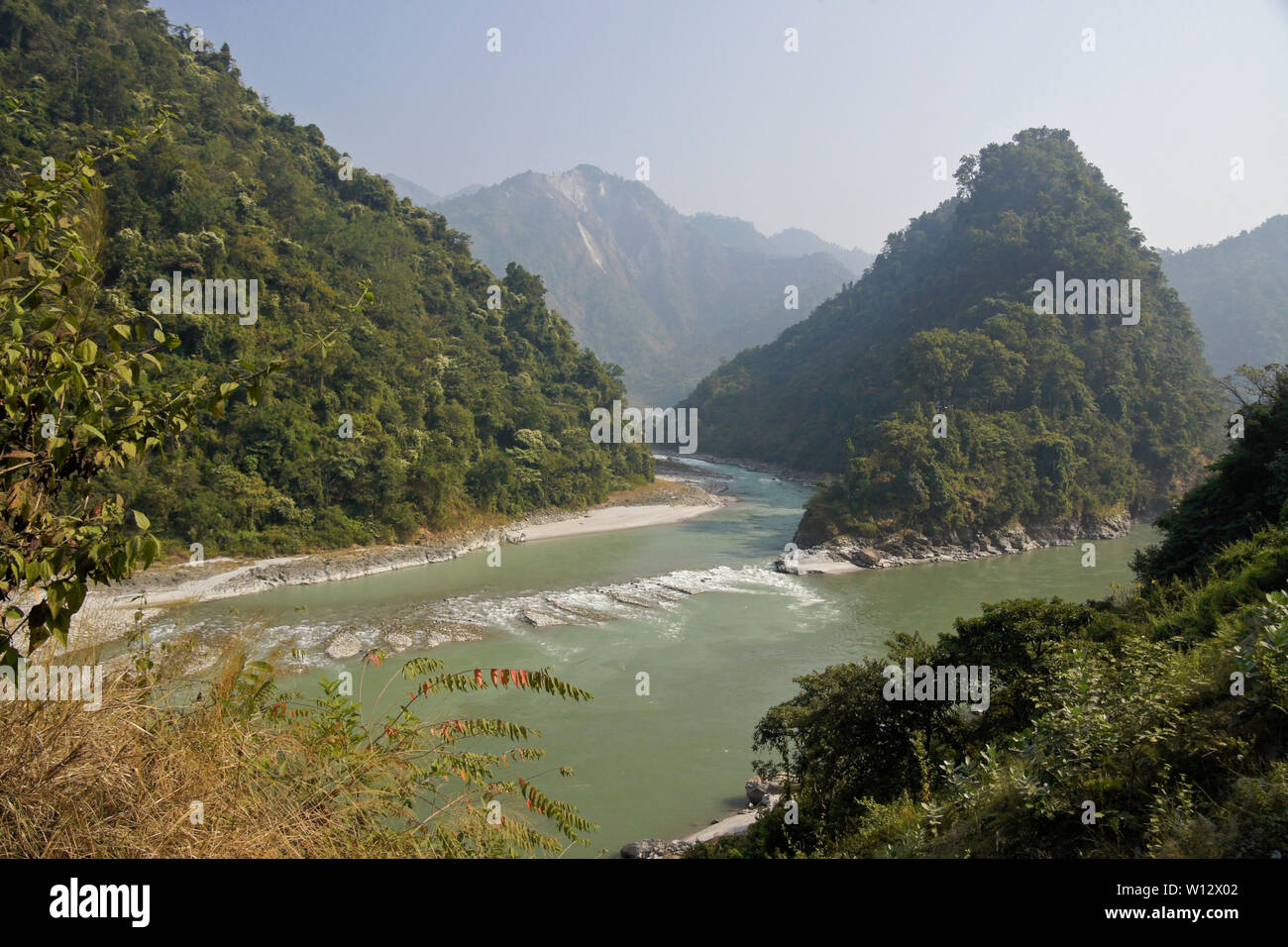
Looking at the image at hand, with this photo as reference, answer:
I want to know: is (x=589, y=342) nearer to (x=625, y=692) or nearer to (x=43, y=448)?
(x=625, y=692)

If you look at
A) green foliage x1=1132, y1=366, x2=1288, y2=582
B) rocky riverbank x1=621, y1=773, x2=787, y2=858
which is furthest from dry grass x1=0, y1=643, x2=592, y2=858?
green foliage x1=1132, y1=366, x2=1288, y2=582

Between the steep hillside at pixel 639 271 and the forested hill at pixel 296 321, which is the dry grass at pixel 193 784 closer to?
the forested hill at pixel 296 321

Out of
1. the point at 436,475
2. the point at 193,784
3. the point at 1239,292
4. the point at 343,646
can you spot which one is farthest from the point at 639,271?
the point at 193,784

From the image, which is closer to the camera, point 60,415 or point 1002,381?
point 60,415

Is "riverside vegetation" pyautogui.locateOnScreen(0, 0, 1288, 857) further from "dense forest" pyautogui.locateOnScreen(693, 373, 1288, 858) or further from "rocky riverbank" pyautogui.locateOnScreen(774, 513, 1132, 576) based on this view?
"rocky riverbank" pyautogui.locateOnScreen(774, 513, 1132, 576)

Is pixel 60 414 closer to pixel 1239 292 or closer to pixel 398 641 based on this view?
pixel 398 641
